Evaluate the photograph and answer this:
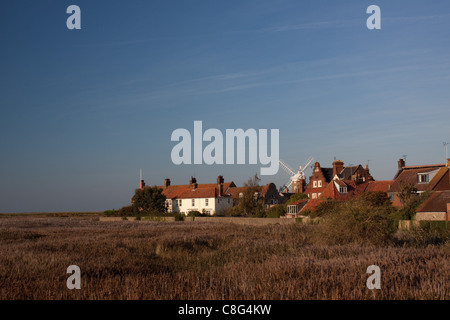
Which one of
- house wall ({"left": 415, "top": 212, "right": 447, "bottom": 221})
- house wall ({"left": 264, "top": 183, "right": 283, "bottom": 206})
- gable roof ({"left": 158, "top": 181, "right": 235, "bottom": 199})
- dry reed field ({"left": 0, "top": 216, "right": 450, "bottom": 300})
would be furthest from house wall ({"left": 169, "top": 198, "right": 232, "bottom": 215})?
dry reed field ({"left": 0, "top": 216, "right": 450, "bottom": 300})

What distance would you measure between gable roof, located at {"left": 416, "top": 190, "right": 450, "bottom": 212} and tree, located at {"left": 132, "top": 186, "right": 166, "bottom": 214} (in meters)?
48.5

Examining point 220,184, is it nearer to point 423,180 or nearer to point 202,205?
point 202,205

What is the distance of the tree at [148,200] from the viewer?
80.9 meters

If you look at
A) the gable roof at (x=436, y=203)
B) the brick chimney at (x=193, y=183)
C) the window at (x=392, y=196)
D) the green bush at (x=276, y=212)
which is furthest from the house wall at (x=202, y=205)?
the gable roof at (x=436, y=203)

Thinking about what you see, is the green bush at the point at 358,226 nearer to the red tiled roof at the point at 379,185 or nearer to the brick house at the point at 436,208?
the brick house at the point at 436,208

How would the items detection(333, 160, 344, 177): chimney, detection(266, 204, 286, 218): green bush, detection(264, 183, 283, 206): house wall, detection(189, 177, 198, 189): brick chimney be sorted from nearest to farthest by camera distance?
1. detection(266, 204, 286, 218): green bush
2. detection(333, 160, 344, 177): chimney
3. detection(264, 183, 283, 206): house wall
4. detection(189, 177, 198, 189): brick chimney

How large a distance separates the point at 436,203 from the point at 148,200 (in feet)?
166

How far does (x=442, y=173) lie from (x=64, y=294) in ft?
173

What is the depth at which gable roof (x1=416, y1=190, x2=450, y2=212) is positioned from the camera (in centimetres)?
4313

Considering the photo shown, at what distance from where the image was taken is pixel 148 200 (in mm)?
80875

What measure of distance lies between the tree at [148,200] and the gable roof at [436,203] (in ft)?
159

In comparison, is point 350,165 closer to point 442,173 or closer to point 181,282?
point 442,173

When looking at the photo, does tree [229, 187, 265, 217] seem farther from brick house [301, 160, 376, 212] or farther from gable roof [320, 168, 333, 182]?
gable roof [320, 168, 333, 182]
